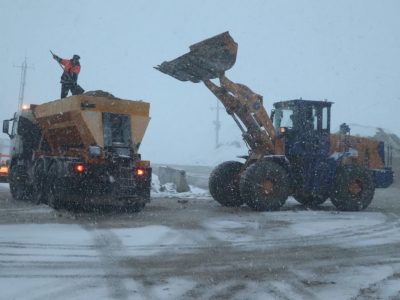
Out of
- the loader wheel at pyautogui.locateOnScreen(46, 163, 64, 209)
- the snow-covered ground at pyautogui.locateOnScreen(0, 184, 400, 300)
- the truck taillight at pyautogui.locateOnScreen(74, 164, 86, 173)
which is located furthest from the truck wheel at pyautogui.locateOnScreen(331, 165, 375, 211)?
the loader wheel at pyautogui.locateOnScreen(46, 163, 64, 209)

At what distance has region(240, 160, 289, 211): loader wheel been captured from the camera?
41.9 ft

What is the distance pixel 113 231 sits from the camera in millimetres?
9586

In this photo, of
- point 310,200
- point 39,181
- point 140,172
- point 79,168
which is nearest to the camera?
point 79,168

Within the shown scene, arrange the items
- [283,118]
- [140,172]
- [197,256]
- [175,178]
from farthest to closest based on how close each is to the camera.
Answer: [175,178]
[283,118]
[140,172]
[197,256]

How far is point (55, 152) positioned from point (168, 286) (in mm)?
9373

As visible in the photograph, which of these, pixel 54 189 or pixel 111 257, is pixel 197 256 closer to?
pixel 111 257

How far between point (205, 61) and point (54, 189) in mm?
5102

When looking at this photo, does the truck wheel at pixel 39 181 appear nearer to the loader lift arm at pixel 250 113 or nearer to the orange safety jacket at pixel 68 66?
the orange safety jacket at pixel 68 66

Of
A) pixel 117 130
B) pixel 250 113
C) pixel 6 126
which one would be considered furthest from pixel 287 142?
pixel 6 126

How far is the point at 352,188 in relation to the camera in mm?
14258

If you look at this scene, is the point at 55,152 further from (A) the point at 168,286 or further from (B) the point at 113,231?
(A) the point at 168,286

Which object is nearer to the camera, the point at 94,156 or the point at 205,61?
the point at 94,156

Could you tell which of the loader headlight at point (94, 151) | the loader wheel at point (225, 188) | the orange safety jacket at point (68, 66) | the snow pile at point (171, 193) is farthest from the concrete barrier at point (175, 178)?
the loader headlight at point (94, 151)

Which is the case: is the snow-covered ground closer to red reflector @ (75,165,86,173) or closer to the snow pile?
red reflector @ (75,165,86,173)
